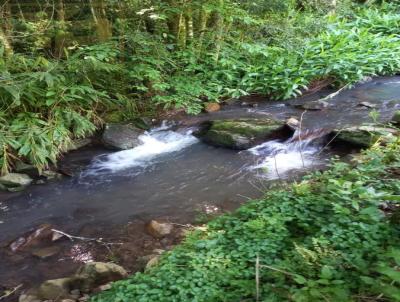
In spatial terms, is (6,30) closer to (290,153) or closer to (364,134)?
(290,153)

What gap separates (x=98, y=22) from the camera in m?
8.23

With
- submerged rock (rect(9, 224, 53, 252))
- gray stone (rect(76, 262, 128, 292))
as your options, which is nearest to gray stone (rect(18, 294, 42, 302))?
gray stone (rect(76, 262, 128, 292))

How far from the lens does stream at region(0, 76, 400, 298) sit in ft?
14.3

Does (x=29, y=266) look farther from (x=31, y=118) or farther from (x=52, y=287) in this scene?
(x=31, y=118)

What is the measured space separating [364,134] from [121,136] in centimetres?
414

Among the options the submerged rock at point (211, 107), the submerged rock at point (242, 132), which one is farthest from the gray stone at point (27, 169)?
the submerged rock at point (211, 107)

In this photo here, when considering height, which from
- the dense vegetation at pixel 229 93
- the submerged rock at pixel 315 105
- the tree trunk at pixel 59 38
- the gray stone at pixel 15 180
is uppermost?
the tree trunk at pixel 59 38

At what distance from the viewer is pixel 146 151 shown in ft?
23.9

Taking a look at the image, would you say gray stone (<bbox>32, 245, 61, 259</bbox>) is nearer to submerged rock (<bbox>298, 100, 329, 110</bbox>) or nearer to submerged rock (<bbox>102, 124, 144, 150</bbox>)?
submerged rock (<bbox>102, 124, 144, 150</bbox>)

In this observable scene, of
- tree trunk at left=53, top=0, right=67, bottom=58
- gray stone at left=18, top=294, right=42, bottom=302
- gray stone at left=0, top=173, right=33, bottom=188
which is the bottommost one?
gray stone at left=0, top=173, right=33, bottom=188

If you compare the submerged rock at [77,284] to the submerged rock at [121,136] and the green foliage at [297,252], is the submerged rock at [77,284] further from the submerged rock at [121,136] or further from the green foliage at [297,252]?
the submerged rock at [121,136]

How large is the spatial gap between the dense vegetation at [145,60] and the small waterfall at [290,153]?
198 cm

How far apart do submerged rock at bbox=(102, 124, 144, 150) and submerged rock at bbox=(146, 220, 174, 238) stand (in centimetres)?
282

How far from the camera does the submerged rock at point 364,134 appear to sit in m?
5.47
